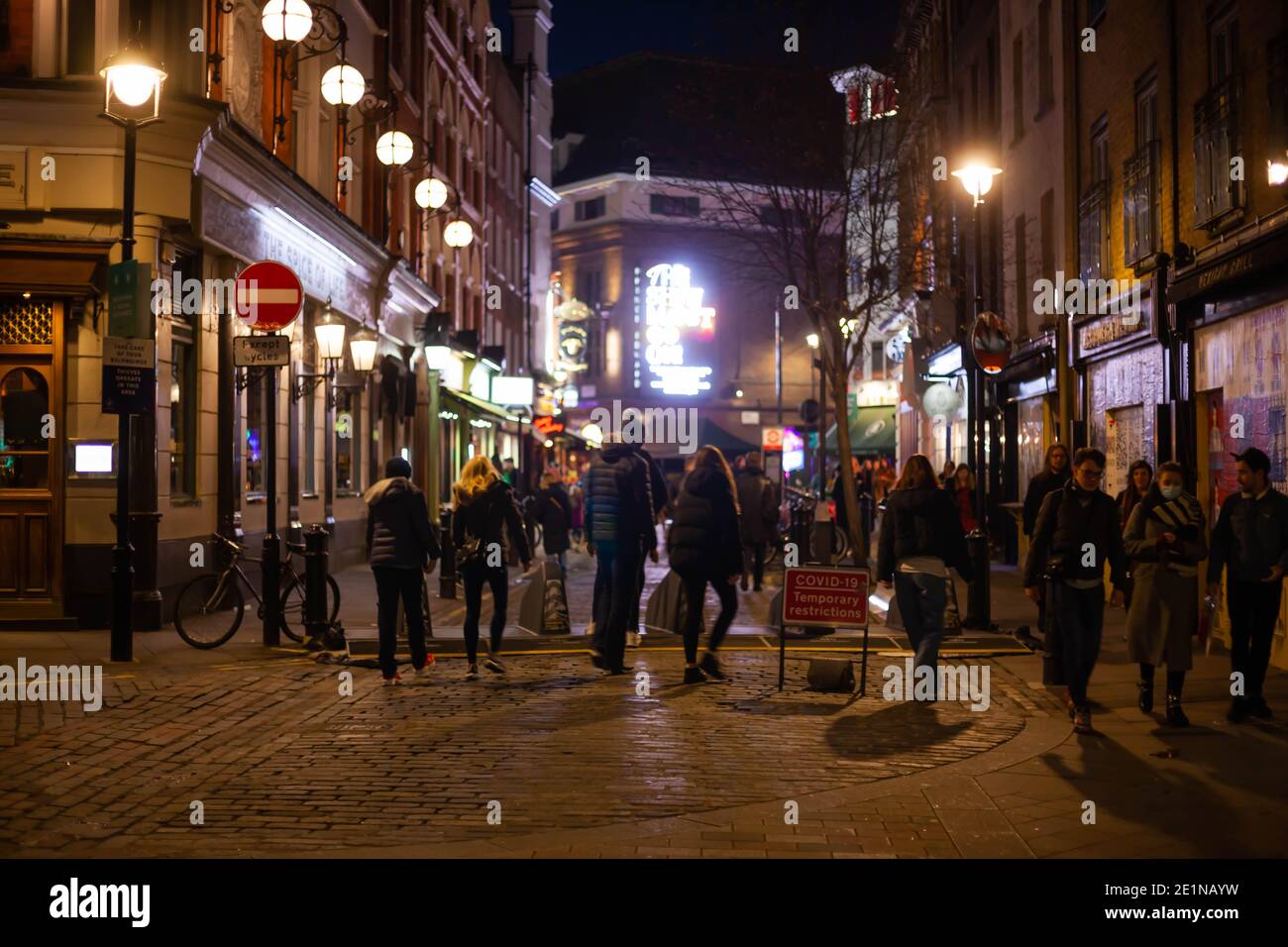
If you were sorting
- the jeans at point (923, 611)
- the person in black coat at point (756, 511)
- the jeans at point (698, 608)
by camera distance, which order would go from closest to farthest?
the jeans at point (923, 611) → the jeans at point (698, 608) → the person in black coat at point (756, 511)

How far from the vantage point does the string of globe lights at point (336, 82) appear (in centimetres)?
1753

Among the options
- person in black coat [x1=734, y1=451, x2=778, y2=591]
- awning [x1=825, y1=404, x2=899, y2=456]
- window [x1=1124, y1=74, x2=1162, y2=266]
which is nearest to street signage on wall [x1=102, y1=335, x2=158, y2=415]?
person in black coat [x1=734, y1=451, x2=778, y2=591]

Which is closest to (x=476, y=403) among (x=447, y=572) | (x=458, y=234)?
(x=458, y=234)

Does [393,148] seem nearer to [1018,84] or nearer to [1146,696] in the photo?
[1018,84]

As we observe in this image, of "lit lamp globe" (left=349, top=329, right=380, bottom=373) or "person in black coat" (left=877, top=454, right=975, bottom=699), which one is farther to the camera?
"lit lamp globe" (left=349, top=329, right=380, bottom=373)

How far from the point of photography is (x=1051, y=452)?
1589cm

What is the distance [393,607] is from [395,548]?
0.57 metres

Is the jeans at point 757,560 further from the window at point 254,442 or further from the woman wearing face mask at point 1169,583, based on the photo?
the woman wearing face mask at point 1169,583

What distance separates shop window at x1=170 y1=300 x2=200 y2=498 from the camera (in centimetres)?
1644

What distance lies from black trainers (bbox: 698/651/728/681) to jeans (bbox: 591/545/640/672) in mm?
684

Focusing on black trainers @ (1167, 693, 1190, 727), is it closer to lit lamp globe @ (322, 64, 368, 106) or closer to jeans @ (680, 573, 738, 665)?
jeans @ (680, 573, 738, 665)

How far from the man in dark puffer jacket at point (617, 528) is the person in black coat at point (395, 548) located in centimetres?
138

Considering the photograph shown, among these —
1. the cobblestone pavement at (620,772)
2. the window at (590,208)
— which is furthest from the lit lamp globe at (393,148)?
the window at (590,208)
